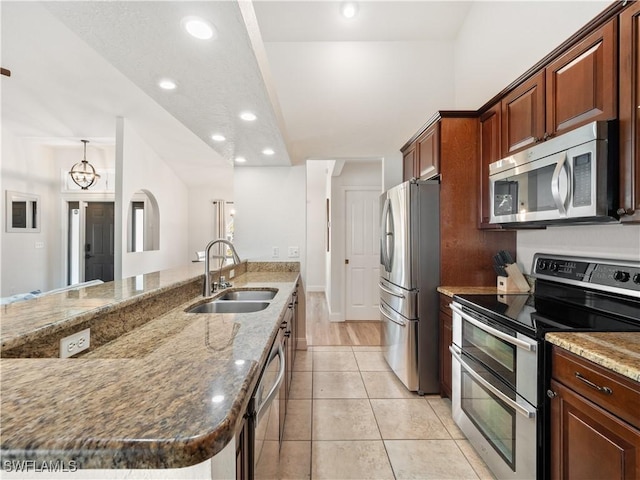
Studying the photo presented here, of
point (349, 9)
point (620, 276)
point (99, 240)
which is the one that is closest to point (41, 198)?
point (99, 240)

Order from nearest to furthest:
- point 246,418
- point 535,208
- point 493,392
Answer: point 246,418 < point 493,392 < point 535,208

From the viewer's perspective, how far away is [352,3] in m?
2.61

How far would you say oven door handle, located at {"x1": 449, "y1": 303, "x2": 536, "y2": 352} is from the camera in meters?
1.31

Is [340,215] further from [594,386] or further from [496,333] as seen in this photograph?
[594,386]

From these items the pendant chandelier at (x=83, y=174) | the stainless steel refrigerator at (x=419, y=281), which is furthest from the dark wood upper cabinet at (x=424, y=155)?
the pendant chandelier at (x=83, y=174)

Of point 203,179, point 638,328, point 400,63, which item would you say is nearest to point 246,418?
point 638,328

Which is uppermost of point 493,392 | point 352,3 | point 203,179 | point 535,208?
point 352,3

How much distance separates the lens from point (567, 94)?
1539 mm

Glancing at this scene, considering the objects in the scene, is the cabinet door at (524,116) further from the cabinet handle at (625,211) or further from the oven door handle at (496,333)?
the oven door handle at (496,333)

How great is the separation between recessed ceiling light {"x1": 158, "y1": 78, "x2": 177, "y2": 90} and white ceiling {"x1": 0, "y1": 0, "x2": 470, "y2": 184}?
0.03 meters

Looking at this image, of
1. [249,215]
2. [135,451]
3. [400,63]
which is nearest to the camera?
[135,451]

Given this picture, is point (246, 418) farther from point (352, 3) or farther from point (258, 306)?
point (352, 3)

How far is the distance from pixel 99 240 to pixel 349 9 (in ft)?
21.1

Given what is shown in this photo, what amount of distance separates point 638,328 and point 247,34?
2.01 metres
